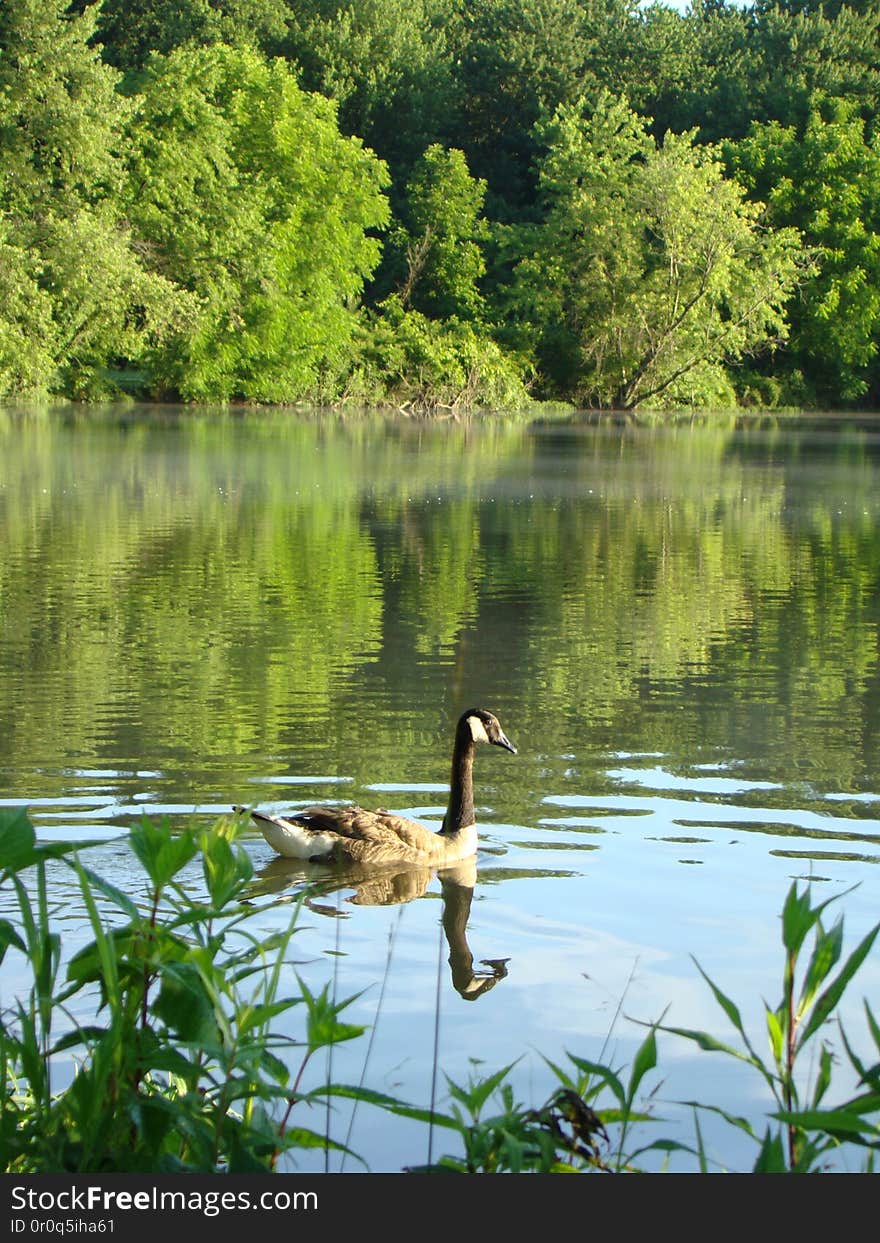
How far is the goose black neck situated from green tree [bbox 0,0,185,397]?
39.3 metres

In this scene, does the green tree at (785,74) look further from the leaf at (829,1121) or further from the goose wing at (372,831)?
the leaf at (829,1121)

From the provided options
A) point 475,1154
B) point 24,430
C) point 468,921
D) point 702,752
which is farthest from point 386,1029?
point 24,430

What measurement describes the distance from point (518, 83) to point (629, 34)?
6.64 m

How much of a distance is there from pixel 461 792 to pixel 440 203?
2370 inches

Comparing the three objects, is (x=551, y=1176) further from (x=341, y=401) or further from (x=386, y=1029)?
(x=341, y=401)

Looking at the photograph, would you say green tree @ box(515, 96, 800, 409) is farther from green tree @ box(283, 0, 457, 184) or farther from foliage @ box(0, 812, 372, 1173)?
foliage @ box(0, 812, 372, 1173)

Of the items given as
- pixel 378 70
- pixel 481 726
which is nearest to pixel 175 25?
pixel 378 70

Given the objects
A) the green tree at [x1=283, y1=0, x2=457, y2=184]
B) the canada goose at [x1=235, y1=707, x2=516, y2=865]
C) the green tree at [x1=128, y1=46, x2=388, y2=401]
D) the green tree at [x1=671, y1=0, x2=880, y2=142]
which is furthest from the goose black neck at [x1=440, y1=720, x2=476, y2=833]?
the green tree at [x1=671, y1=0, x2=880, y2=142]

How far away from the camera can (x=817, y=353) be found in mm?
69875

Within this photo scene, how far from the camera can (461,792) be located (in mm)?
7648

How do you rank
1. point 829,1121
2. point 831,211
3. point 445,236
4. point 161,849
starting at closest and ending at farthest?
point 829,1121 < point 161,849 < point 445,236 < point 831,211

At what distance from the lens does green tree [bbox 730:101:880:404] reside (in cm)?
6812

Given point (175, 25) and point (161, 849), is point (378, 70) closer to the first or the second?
point (175, 25)

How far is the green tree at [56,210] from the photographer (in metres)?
45.8
